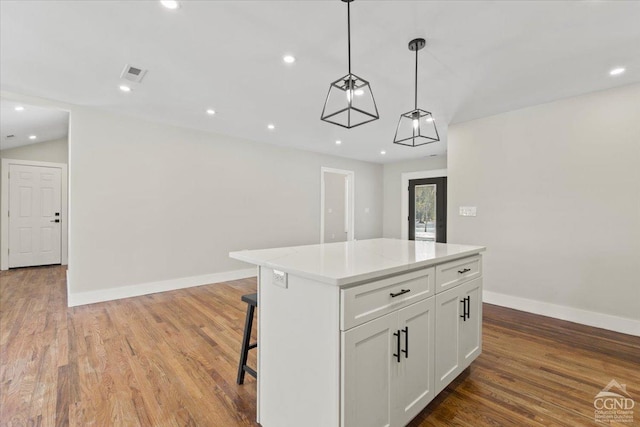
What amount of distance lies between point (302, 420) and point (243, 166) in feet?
14.4

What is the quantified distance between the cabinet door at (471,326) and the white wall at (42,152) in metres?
7.97

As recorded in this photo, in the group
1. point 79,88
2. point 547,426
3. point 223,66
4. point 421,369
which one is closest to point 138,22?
point 223,66

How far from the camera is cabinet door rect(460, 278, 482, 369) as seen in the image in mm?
1987

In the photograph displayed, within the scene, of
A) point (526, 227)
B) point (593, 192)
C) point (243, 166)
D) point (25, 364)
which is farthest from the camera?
point (243, 166)

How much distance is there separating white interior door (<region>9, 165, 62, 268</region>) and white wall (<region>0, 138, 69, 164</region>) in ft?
0.65

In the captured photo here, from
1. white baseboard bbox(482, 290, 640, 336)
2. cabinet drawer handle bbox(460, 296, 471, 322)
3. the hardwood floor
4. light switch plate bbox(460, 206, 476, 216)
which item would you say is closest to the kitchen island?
cabinet drawer handle bbox(460, 296, 471, 322)

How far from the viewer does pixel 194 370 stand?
2.18 metres

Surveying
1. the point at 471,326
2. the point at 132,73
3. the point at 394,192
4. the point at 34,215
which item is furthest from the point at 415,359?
the point at 34,215

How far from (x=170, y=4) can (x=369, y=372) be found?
2.38 metres

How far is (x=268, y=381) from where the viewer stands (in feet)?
5.01

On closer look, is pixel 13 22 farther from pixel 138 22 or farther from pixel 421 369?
pixel 421 369

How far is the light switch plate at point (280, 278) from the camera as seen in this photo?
1.42 meters

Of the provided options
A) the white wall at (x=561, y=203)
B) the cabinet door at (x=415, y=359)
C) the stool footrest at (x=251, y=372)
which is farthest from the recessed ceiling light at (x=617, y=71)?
the stool footrest at (x=251, y=372)

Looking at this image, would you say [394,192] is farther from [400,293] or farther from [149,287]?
[400,293]
